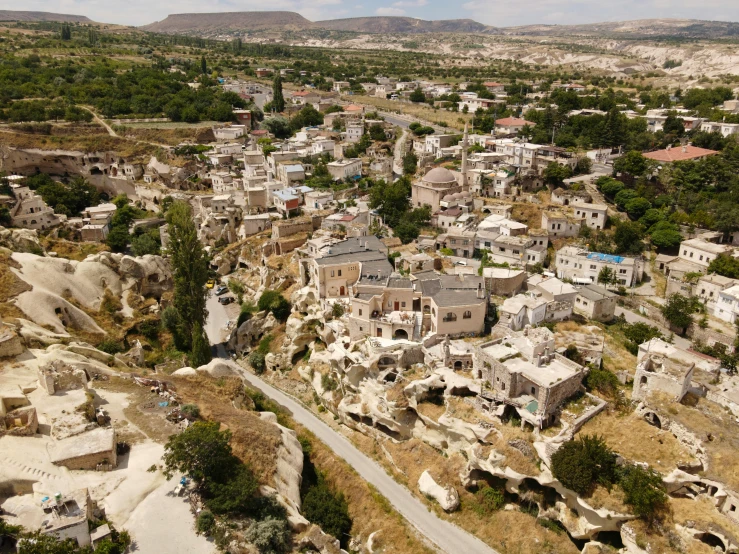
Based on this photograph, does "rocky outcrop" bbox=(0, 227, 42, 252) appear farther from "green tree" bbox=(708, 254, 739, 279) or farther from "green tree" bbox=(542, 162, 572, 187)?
"green tree" bbox=(708, 254, 739, 279)

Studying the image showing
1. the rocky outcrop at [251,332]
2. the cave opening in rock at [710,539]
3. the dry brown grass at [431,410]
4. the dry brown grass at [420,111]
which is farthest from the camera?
the dry brown grass at [420,111]

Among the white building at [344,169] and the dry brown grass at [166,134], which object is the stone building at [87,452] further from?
the dry brown grass at [166,134]

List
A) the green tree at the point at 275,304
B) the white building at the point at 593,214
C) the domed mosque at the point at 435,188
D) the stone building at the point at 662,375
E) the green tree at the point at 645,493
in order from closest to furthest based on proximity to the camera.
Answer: the green tree at the point at 645,493
the stone building at the point at 662,375
the green tree at the point at 275,304
the white building at the point at 593,214
the domed mosque at the point at 435,188

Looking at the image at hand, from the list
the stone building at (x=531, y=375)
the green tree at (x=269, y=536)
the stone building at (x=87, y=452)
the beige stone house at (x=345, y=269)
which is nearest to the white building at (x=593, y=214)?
the beige stone house at (x=345, y=269)

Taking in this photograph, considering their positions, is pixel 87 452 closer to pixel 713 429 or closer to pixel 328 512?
pixel 328 512

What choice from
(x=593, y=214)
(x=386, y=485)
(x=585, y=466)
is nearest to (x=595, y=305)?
(x=593, y=214)

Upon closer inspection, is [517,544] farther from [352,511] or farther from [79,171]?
[79,171]
